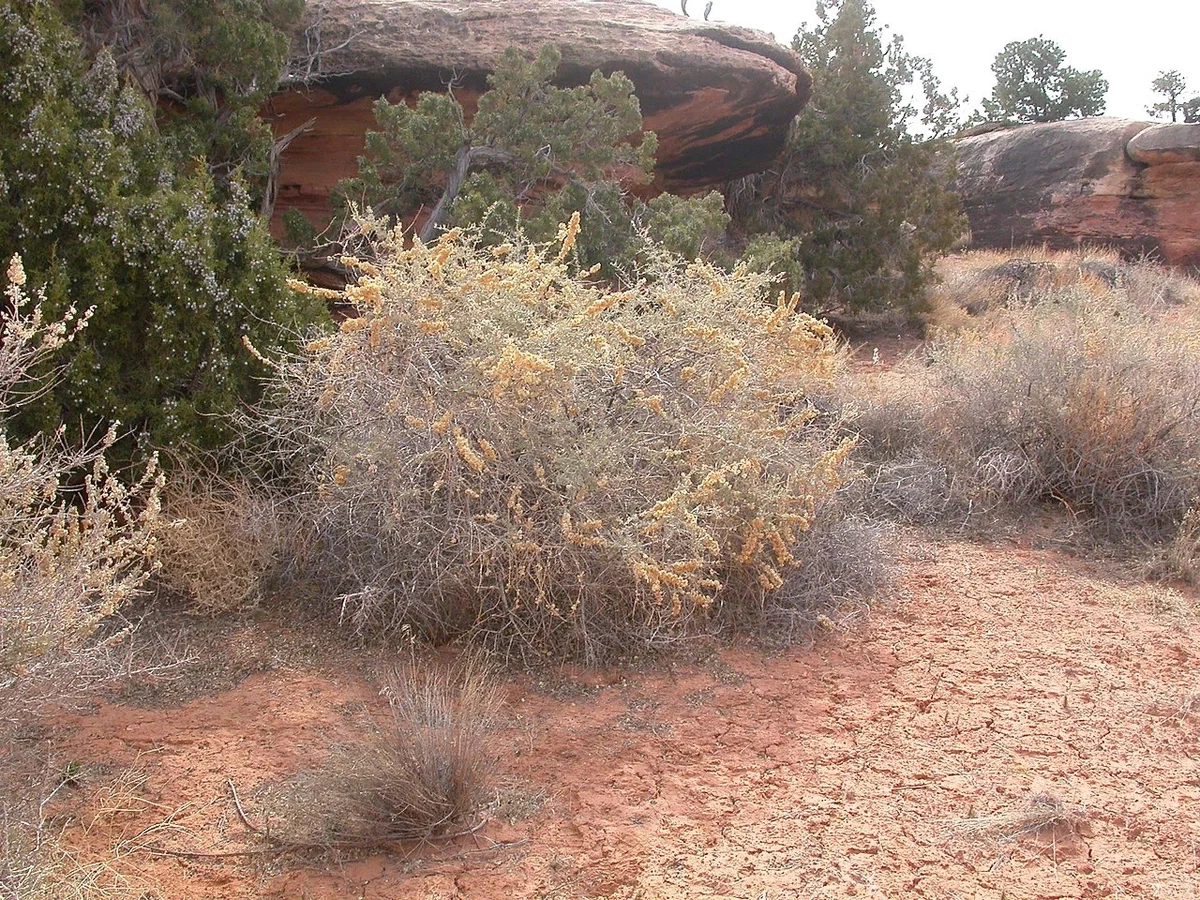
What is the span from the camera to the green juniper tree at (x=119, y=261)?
4.59 meters

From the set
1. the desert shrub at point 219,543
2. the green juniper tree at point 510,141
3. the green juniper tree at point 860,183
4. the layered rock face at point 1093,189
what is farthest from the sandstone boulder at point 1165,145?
the desert shrub at point 219,543

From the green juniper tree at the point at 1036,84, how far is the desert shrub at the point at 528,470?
21536 millimetres

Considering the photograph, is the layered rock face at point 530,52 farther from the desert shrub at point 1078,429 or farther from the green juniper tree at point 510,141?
the desert shrub at point 1078,429

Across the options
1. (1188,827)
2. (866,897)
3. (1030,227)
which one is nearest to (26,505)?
(866,897)

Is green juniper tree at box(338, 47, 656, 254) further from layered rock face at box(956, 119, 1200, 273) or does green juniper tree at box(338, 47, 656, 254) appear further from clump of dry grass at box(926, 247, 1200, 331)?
layered rock face at box(956, 119, 1200, 273)

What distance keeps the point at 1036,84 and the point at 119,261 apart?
75.8 feet

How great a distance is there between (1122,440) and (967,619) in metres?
1.84

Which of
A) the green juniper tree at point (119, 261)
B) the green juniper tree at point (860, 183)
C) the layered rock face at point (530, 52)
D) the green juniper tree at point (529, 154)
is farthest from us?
the green juniper tree at point (860, 183)

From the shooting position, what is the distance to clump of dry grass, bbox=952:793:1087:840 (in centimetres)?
304

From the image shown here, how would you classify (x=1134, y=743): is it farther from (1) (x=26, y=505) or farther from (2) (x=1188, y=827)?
(1) (x=26, y=505)

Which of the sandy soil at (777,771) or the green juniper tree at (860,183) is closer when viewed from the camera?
the sandy soil at (777,771)

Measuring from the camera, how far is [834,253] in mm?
11398

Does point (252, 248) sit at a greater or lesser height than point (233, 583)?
greater

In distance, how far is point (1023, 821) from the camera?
306 cm
